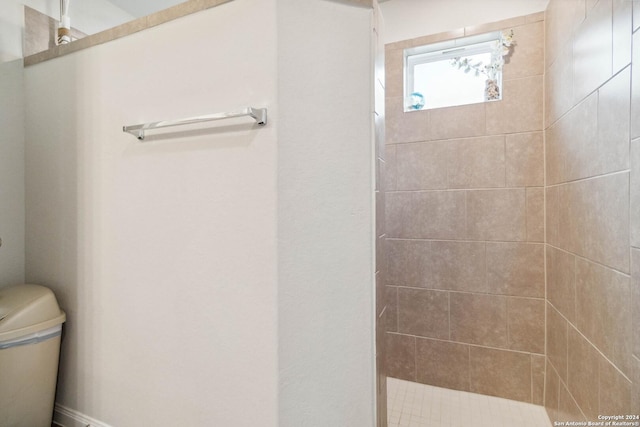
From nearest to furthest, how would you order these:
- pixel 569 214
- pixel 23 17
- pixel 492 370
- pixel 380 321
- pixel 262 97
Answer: pixel 262 97
pixel 380 321
pixel 569 214
pixel 23 17
pixel 492 370

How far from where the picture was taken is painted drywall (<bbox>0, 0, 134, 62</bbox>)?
4.78 feet

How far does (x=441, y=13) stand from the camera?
196 cm

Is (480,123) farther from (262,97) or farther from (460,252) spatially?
(262,97)

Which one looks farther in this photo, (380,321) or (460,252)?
(460,252)

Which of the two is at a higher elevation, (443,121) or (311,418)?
(443,121)

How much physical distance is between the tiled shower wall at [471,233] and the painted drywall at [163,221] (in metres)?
1.27

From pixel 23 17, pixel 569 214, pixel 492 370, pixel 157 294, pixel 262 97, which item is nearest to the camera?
pixel 262 97

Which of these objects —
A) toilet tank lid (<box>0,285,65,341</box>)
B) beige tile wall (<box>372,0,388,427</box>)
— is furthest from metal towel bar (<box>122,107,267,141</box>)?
toilet tank lid (<box>0,285,65,341</box>)

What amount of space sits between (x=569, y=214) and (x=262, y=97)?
1.46 meters

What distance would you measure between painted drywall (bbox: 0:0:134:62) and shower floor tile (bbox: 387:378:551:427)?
278 cm

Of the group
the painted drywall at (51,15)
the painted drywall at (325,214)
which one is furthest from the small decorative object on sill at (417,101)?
the painted drywall at (51,15)

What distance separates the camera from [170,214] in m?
1.17

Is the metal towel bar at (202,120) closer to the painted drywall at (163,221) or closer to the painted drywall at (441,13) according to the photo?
the painted drywall at (163,221)

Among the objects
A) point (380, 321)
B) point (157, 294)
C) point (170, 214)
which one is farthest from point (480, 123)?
point (157, 294)
